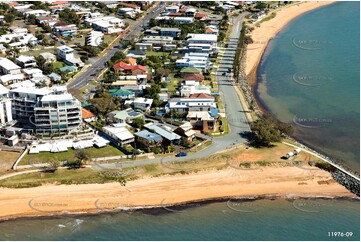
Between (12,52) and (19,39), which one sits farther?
(19,39)

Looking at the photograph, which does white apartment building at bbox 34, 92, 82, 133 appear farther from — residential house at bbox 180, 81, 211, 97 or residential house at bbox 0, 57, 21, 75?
residential house at bbox 0, 57, 21, 75

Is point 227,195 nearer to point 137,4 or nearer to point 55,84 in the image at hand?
point 55,84

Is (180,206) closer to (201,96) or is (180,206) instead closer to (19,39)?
(201,96)

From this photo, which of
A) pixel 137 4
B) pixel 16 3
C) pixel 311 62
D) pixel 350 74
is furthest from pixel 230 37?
pixel 16 3

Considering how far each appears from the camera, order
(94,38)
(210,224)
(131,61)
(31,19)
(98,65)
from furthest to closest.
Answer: (31,19) < (94,38) < (98,65) < (131,61) < (210,224)

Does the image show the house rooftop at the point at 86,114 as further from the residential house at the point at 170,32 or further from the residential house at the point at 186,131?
the residential house at the point at 170,32

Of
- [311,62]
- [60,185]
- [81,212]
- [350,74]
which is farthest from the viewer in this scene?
[311,62]

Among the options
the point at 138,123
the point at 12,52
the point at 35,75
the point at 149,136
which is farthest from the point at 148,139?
the point at 12,52
